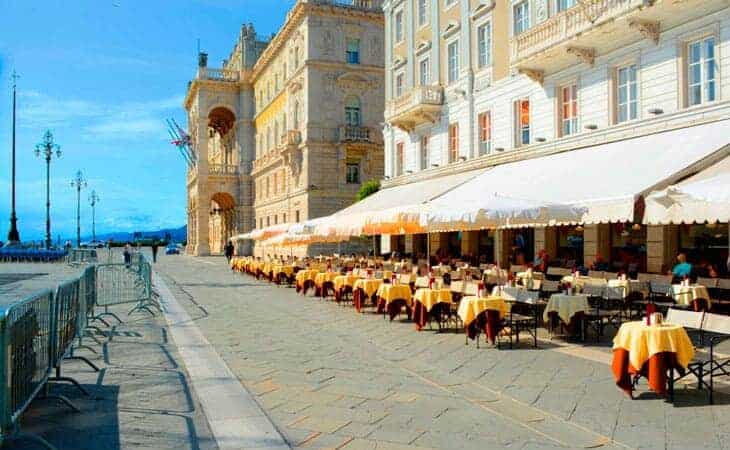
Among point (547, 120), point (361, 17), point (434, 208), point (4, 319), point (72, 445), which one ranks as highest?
point (361, 17)

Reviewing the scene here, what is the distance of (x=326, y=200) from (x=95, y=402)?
39.6 meters

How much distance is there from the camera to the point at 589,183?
15.4 meters

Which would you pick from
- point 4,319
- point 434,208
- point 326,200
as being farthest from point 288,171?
point 4,319

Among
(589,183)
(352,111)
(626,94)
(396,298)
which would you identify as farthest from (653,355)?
(352,111)

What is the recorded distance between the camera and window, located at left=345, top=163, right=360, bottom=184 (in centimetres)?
4798

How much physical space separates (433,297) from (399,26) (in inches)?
911

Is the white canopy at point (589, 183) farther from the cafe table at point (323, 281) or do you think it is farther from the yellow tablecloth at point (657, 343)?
the yellow tablecloth at point (657, 343)

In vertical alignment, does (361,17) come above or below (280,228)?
above

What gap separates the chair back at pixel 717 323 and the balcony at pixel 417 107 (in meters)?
21.3

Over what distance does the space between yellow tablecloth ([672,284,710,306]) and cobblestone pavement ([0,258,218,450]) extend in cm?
846

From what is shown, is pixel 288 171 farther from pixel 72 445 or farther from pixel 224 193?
pixel 72 445

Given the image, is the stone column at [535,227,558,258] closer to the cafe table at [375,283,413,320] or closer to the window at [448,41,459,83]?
the window at [448,41,459,83]

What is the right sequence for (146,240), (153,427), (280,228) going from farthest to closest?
(146,240), (280,228), (153,427)

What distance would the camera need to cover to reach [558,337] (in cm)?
1184
